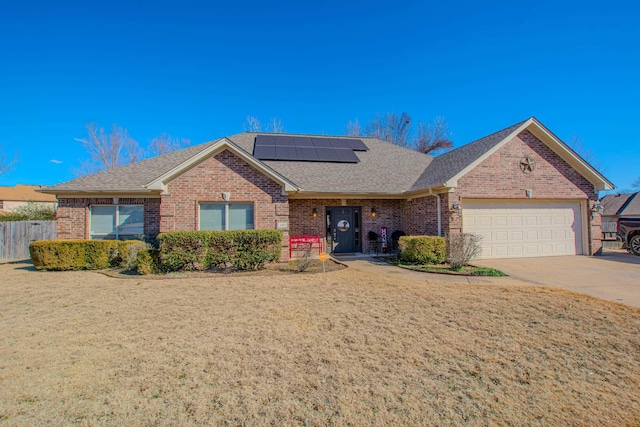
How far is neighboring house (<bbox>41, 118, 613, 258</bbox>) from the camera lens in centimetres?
1167

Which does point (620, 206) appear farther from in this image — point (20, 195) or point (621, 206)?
point (20, 195)

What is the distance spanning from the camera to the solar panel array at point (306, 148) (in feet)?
52.8

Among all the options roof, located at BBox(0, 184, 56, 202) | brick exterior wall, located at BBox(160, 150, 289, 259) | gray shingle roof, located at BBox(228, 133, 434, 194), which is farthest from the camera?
roof, located at BBox(0, 184, 56, 202)

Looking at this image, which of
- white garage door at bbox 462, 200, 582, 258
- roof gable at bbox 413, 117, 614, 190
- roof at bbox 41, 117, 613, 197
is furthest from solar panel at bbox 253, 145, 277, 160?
white garage door at bbox 462, 200, 582, 258

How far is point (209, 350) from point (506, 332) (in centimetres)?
427

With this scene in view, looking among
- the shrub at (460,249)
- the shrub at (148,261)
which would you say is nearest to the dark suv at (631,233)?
the shrub at (460,249)

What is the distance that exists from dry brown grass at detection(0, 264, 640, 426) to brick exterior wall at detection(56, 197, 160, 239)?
5810mm

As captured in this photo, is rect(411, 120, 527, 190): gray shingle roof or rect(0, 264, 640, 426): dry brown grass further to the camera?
rect(411, 120, 527, 190): gray shingle roof

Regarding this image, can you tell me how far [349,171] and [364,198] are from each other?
184 cm

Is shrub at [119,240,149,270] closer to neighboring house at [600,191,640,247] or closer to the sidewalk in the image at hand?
the sidewalk

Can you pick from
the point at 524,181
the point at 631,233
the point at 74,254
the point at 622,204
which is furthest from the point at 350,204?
the point at 622,204

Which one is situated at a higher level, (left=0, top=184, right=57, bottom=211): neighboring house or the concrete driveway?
(left=0, top=184, right=57, bottom=211): neighboring house

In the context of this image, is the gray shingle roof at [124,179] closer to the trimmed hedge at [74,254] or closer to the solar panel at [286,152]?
the trimmed hedge at [74,254]

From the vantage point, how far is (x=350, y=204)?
14.4 meters
